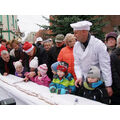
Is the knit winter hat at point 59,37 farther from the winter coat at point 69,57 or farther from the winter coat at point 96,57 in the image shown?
the winter coat at point 96,57

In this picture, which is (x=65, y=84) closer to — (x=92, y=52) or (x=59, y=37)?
(x=92, y=52)

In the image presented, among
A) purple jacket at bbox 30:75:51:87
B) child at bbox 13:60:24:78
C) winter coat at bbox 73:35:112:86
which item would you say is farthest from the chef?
child at bbox 13:60:24:78

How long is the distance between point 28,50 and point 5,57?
35.2 inches

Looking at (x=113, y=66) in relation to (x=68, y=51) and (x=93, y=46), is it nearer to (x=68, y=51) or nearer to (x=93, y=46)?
(x=93, y=46)

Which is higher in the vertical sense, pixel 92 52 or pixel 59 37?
pixel 59 37

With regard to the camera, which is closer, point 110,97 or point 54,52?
point 110,97

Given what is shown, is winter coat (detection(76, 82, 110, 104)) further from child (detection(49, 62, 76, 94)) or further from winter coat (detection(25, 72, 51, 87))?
winter coat (detection(25, 72, 51, 87))

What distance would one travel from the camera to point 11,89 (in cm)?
211

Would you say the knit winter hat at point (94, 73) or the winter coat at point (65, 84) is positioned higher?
the knit winter hat at point (94, 73)

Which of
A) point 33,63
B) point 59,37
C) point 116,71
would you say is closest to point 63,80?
point 116,71

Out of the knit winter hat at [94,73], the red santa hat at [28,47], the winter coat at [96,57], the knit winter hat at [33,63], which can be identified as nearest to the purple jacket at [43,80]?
the knit winter hat at [33,63]

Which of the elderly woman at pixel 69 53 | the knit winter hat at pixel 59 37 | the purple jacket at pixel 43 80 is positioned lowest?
the purple jacket at pixel 43 80
